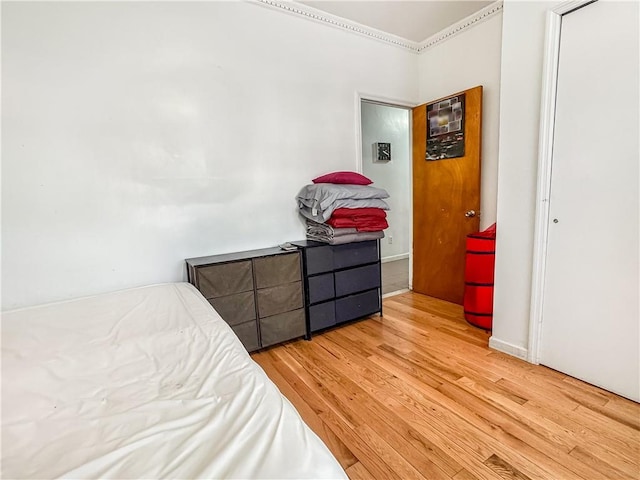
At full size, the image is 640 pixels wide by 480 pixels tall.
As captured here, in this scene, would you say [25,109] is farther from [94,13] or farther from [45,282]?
[45,282]

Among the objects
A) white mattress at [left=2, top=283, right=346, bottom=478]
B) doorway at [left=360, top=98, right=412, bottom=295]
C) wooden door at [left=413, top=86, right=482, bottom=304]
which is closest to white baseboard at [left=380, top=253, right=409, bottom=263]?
doorway at [left=360, top=98, right=412, bottom=295]

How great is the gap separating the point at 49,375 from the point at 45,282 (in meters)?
1.13

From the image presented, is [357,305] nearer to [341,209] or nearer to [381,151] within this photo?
[341,209]

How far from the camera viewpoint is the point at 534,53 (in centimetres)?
195

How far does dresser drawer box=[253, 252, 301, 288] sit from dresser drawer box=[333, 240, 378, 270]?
1.19 feet

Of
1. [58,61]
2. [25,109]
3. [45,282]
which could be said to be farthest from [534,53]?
[45,282]

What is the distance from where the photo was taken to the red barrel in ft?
8.40

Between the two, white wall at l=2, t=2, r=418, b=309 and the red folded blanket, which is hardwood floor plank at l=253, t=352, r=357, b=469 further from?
the red folded blanket

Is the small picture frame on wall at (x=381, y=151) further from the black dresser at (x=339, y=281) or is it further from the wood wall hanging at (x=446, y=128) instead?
the black dresser at (x=339, y=281)

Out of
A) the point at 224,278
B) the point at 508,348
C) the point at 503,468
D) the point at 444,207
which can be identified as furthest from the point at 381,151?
the point at 503,468

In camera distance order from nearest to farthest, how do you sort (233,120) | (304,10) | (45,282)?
1. (45,282)
2. (233,120)
3. (304,10)

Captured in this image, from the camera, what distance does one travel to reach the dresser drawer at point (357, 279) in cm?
268

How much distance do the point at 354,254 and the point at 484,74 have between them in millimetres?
1989

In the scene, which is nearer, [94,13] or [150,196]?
[94,13]
